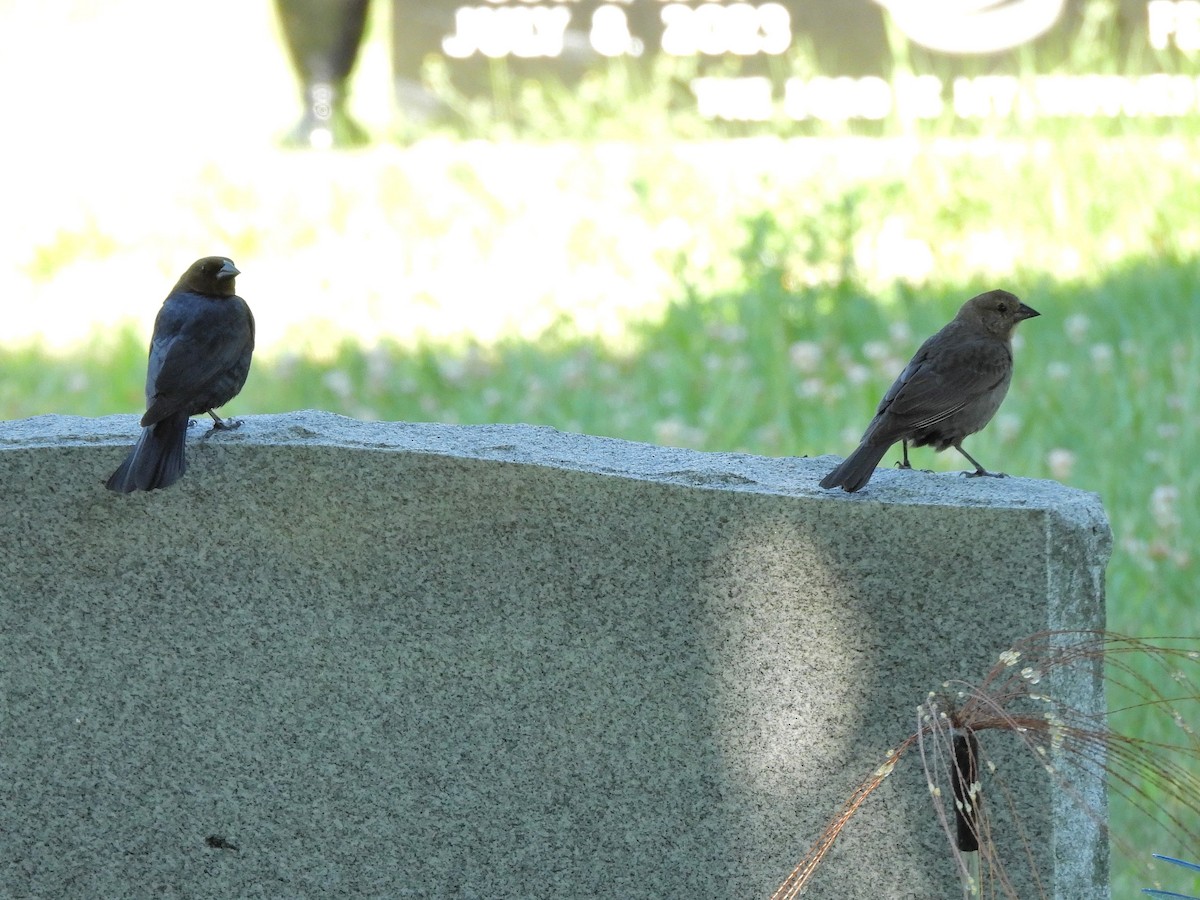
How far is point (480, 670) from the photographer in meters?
1.97

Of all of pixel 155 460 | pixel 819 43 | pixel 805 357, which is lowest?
pixel 805 357

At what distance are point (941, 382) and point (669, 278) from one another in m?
3.72

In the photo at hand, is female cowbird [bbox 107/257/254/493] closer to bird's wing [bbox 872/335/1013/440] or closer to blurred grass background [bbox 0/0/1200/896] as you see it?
bird's wing [bbox 872/335/1013/440]

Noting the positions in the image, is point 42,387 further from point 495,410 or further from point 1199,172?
point 1199,172

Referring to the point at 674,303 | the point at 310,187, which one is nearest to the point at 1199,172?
the point at 674,303

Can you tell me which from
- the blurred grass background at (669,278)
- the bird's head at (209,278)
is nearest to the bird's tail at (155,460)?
the bird's head at (209,278)

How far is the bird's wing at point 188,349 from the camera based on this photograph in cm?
203

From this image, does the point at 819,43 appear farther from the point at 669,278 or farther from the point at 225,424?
the point at 225,424

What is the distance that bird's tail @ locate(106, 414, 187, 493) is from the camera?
195cm

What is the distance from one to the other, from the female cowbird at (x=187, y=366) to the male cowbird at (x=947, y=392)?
88 cm

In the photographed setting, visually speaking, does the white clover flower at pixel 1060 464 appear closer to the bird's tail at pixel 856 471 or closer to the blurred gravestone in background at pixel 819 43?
the bird's tail at pixel 856 471

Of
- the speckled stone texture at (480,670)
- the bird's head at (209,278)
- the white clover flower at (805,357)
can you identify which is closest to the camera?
the speckled stone texture at (480,670)

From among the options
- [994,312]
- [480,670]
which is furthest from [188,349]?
[994,312]

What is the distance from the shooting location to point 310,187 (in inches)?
277
